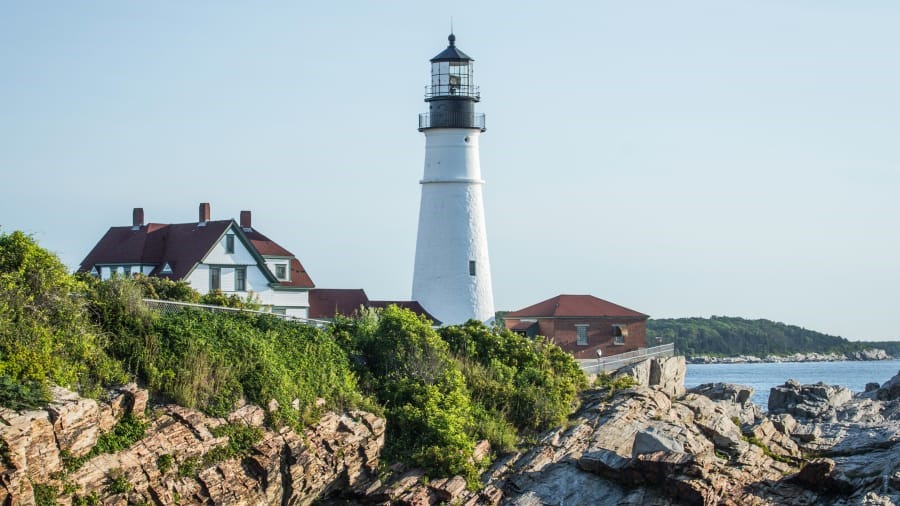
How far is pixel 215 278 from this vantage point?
44.7 meters

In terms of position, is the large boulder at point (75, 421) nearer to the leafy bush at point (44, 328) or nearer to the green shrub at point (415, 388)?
the leafy bush at point (44, 328)

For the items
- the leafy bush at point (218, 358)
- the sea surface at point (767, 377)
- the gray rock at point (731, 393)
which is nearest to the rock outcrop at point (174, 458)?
the leafy bush at point (218, 358)

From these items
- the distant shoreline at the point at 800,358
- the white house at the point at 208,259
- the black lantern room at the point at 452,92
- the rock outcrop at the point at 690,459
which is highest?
the black lantern room at the point at 452,92

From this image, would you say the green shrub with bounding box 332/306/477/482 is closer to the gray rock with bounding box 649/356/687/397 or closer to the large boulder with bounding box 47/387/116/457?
the large boulder with bounding box 47/387/116/457

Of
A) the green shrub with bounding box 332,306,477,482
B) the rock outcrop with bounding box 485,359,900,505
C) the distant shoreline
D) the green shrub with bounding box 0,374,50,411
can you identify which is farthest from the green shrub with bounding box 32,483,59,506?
the distant shoreline

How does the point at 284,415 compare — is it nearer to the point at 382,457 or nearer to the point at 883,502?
the point at 382,457

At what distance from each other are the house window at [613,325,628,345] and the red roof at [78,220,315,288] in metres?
12.6

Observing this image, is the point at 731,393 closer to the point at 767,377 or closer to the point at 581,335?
the point at 581,335

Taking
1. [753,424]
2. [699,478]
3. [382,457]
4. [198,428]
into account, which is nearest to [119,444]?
[198,428]

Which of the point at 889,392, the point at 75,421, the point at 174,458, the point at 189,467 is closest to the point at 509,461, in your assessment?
the point at 189,467

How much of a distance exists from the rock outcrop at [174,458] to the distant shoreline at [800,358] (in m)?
97.5

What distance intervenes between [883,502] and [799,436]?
28.7 feet

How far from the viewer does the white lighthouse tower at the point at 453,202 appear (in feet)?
160

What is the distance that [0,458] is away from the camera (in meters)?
19.2
